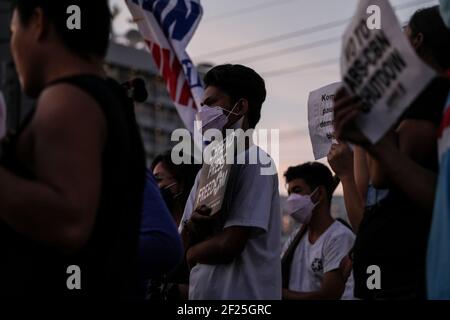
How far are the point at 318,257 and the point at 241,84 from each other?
1781 millimetres

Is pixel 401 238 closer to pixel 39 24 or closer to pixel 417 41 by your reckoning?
pixel 417 41

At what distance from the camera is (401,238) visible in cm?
313

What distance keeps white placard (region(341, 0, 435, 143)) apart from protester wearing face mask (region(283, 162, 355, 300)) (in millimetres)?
3064

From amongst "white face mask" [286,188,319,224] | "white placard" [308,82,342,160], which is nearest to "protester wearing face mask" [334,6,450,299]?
"white placard" [308,82,342,160]

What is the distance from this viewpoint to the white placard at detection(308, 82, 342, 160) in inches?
192

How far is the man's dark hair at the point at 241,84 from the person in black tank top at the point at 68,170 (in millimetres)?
1764

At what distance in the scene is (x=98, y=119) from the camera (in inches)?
104

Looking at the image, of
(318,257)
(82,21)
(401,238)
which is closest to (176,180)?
(318,257)

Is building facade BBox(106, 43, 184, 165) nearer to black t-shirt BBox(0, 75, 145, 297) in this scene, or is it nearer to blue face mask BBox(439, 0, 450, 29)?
blue face mask BBox(439, 0, 450, 29)

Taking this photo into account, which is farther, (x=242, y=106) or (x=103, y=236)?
(x=242, y=106)

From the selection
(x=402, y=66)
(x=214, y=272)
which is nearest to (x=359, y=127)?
(x=402, y=66)

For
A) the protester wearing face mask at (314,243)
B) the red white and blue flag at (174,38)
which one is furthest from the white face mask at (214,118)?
the red white and blue flag at (174,38)

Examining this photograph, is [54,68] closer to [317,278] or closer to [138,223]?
[138,223]

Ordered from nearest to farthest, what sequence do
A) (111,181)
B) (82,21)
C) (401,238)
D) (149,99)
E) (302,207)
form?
(111,181)
(82,21)
(401,238)
(302,207)
(149,99)
